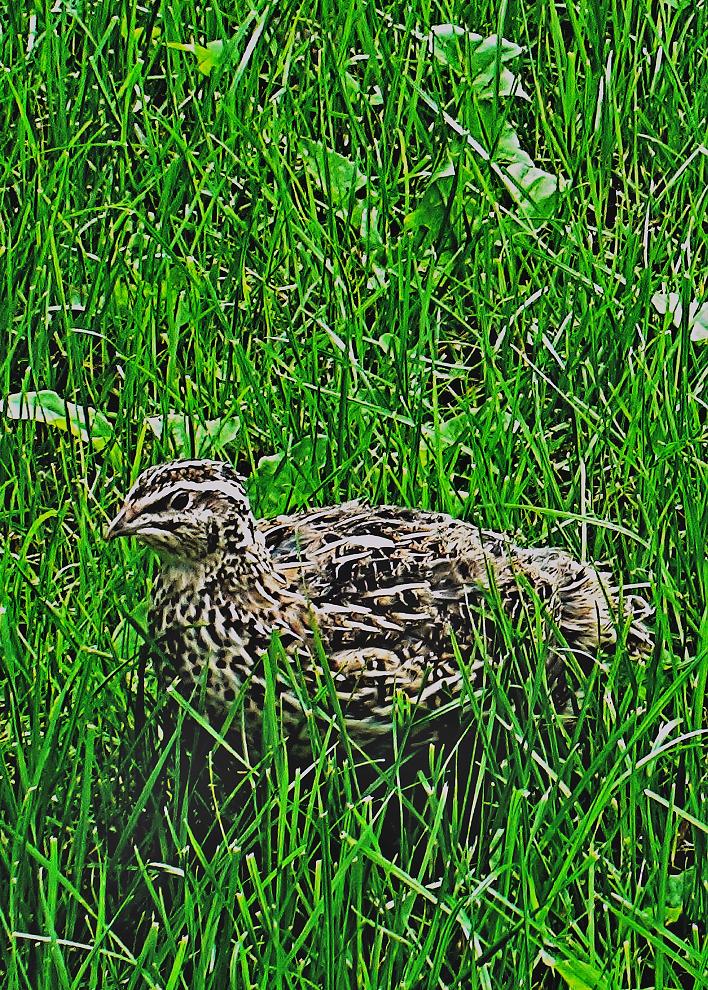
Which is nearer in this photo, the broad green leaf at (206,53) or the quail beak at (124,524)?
the quail beak at (124,524)

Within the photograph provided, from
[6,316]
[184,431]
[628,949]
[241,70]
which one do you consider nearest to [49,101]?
[241,70]

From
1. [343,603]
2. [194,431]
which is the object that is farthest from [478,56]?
[343,603]

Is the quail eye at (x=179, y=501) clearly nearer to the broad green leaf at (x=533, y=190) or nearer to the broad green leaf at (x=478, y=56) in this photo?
the broad green leaf at (x=533, y=190)

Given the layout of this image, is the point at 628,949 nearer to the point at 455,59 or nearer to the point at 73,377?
the point at 73,377

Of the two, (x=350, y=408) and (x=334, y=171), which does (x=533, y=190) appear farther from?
(x=350, y=408)

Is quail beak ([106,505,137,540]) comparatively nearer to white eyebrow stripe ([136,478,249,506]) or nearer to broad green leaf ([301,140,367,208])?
white eyebrow stripe ([136,478,249,506])

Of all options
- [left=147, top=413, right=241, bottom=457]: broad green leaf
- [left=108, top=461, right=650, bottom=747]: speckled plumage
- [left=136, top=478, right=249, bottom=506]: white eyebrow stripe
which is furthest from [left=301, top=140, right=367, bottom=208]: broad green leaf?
[left=136, top=478, right=249, bottom=506]: white eyebrow stripe

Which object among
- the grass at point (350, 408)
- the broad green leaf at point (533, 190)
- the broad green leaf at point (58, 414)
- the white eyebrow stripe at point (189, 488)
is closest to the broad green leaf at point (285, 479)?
the grass at point (350, 408)

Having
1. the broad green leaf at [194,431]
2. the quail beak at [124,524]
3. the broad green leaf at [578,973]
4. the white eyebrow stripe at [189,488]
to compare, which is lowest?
the broad green leaf at [578,973]
